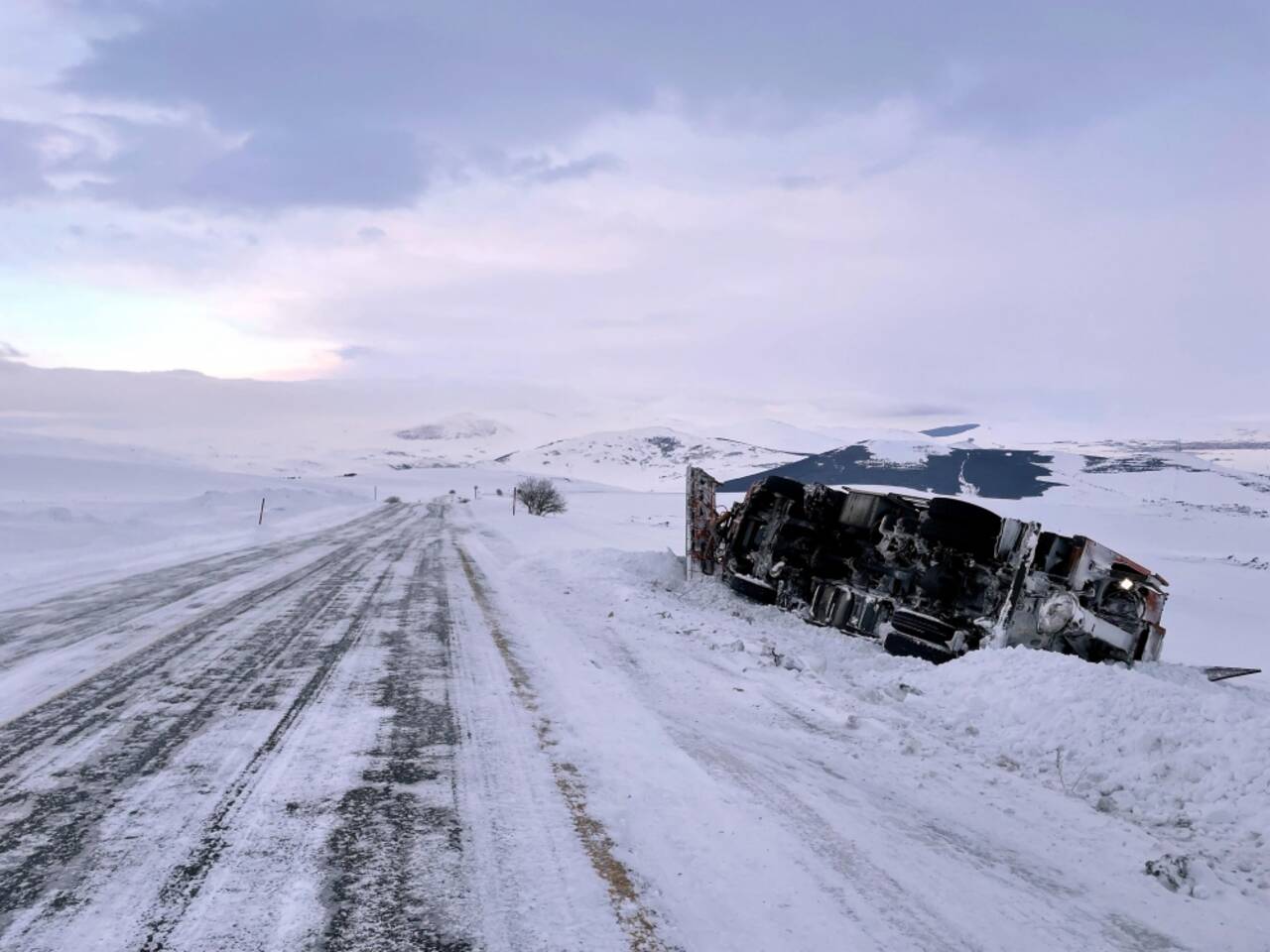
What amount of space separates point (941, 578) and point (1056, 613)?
4.99 ft

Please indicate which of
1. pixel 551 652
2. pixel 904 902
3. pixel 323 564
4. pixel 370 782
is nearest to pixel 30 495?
pixel 323 564

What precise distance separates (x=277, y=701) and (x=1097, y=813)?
538 centimetres

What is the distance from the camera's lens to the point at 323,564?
13.3 metres

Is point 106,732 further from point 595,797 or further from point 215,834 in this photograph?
point 595,797

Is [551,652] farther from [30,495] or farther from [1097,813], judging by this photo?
[30,495]

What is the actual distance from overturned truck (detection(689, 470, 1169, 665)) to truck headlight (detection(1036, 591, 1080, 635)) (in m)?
0.01

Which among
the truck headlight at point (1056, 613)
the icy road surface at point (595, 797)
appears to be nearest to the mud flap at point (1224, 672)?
the truck headlight at point (1056, 613)

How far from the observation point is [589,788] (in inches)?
149

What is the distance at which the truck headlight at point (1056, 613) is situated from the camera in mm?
7477

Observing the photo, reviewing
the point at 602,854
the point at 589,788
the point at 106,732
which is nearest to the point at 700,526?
the point at 589,788

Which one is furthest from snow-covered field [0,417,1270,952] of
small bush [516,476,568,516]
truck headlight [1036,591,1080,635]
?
A: small bush [516,476,568,516]

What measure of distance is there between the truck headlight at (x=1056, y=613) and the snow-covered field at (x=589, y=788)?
142cm

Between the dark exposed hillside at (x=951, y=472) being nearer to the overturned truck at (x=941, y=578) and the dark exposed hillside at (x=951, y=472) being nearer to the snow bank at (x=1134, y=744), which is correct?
the overturned truck at (x=941, y=578)

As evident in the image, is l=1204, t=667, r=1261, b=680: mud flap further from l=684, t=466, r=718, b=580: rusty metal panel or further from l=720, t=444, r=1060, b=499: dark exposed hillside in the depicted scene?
l=720, t=444, r=1060, b=499: dark exposed hillside
